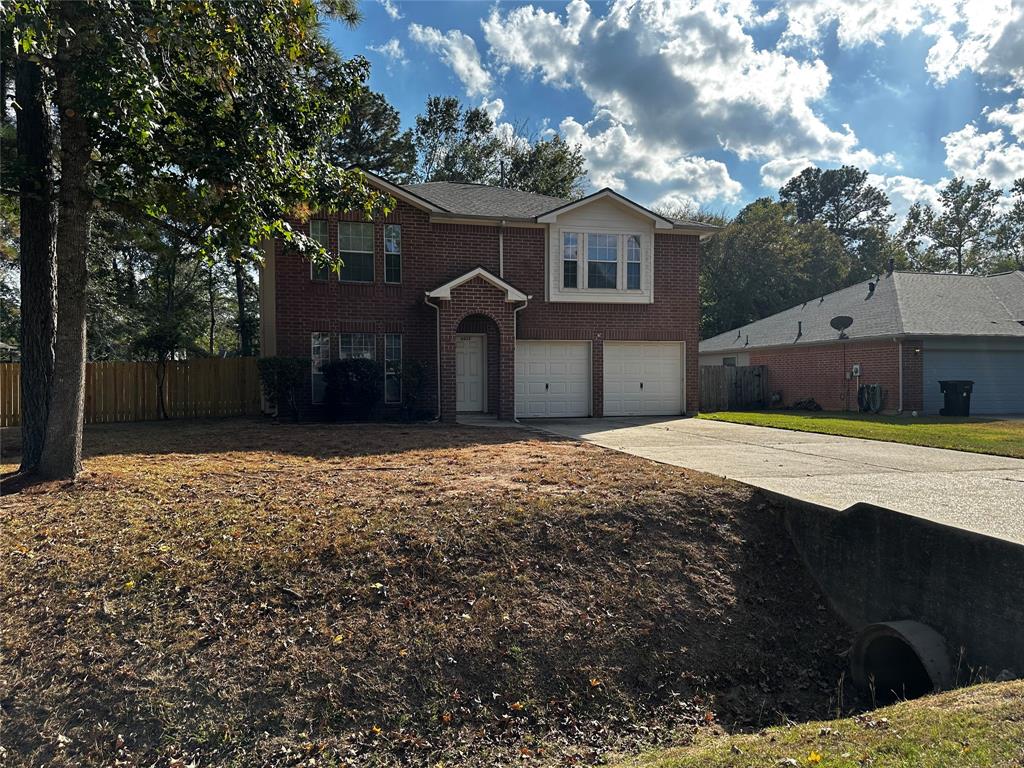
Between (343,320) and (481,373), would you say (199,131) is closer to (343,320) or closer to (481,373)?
(343,320)

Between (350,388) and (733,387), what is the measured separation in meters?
15.1

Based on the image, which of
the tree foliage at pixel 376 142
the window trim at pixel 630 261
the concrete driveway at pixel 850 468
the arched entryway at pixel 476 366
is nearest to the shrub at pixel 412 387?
the arched entryway at pixel 476 366

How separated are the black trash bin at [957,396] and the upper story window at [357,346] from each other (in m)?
16.0

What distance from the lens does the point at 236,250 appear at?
23.1 ft

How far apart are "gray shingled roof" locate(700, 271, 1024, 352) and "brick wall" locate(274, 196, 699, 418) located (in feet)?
24.1

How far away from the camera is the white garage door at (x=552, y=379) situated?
16250 millimetres

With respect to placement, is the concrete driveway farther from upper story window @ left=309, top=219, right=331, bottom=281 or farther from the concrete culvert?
upper story window @ left=309, top=219, right=331, bottom=281

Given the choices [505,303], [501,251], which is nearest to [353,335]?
[505,303]

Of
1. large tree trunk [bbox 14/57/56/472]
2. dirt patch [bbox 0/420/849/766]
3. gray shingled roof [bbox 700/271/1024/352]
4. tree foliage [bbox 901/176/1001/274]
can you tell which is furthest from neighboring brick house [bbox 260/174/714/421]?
tree foliage [bbox 901/176/1001/274]

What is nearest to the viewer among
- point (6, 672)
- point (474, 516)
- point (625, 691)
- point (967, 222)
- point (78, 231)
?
point (6, 672)

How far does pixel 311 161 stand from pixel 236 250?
158 centimetres

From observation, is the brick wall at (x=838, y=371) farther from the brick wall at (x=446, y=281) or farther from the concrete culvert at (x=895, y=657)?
the concrete culvert at (x=895, y=657)

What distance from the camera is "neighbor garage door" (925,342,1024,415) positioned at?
19047mm

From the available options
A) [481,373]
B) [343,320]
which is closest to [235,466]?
[343,320]
